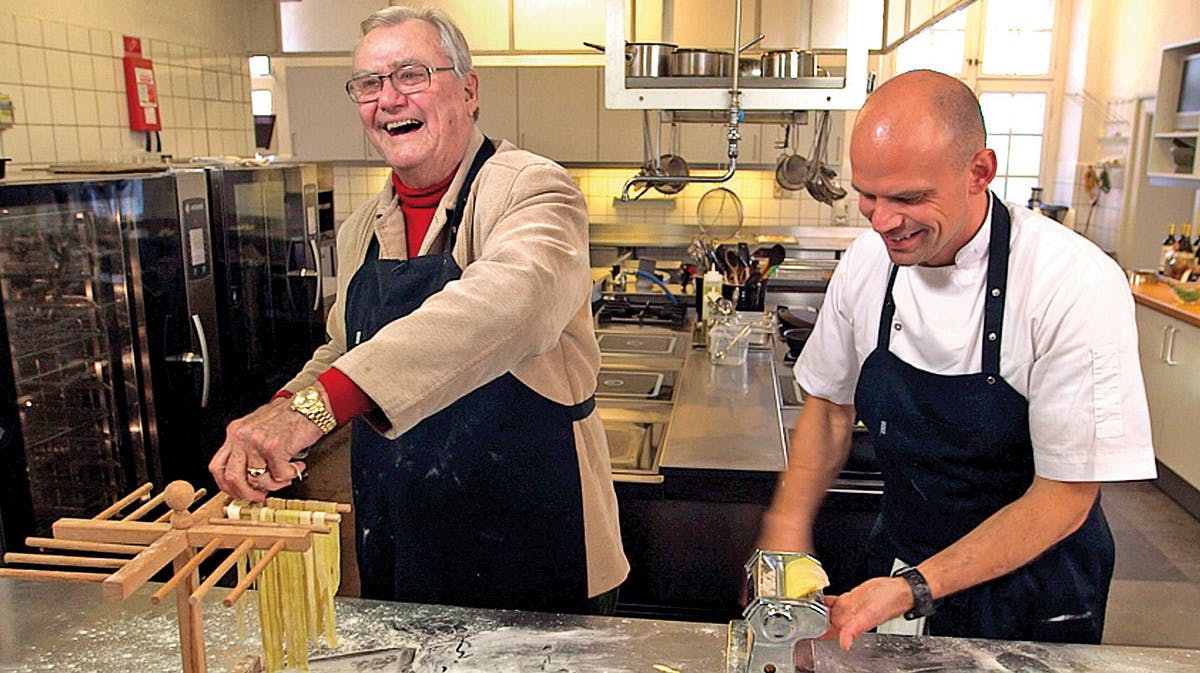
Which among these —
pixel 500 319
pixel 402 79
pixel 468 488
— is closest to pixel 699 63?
pixel 402 79

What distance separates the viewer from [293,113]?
6383 mm

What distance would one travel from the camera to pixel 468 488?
63.3 inches

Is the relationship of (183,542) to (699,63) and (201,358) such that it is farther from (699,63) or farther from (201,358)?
(201,358)

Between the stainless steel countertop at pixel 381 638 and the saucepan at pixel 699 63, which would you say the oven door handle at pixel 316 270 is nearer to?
the saucepan at pixel 699 63

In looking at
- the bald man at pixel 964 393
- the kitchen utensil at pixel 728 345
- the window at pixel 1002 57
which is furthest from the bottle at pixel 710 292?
the window at pixel 1002 57

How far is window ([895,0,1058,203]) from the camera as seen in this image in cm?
695

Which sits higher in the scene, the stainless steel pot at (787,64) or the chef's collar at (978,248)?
the stainless steel pot at (787,64)

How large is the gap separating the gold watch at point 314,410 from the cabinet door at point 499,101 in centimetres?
527

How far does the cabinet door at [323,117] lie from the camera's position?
20.7 ft

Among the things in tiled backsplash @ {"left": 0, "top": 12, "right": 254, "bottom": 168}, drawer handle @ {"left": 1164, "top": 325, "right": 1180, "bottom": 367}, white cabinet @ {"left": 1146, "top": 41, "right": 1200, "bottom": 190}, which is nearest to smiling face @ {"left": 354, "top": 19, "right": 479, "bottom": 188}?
tiled backsplash @ {"left": 0, "top": 12, "right": 254, "bottom": 168}

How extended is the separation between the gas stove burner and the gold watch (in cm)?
287

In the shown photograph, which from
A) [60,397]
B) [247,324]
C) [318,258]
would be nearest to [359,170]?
[318,258]

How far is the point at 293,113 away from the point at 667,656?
594cm

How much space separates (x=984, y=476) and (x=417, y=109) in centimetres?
116
